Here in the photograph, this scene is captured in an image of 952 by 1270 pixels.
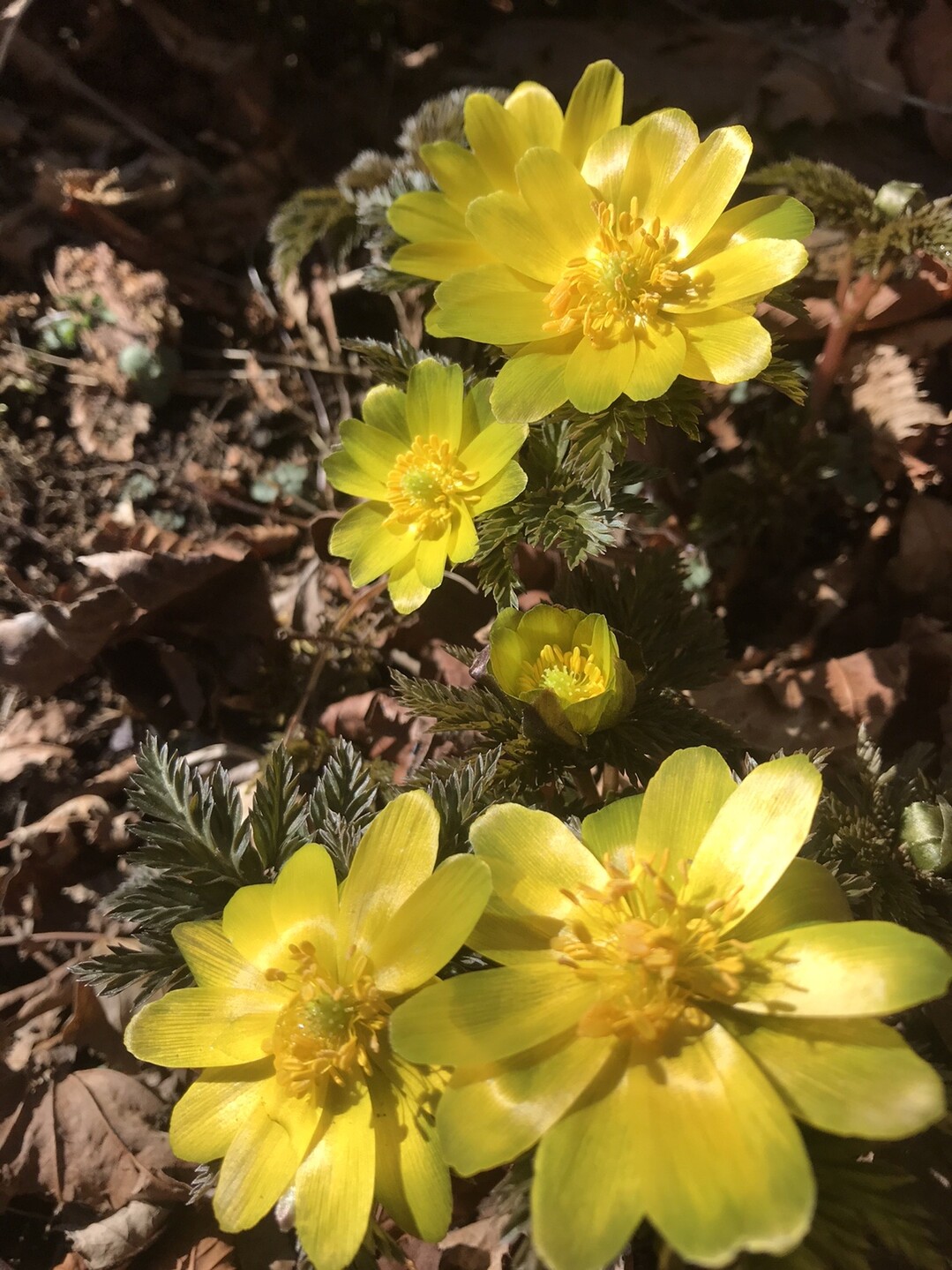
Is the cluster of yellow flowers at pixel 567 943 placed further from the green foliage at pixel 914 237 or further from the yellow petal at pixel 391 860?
the green foliage at pixel 914 237

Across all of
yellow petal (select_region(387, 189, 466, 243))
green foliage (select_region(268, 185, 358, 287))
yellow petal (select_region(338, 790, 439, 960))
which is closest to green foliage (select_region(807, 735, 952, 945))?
yellow petal (select_region(338, 790, 439, 960))

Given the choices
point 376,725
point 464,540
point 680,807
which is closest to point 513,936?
point 680,807

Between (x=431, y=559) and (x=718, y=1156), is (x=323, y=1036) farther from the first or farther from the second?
(x=431, y=559)

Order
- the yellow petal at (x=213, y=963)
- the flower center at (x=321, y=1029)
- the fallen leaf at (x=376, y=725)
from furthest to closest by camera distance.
Answer: the fallen leaf at (x=376, y=725)
the yellow petal at (x=213, y=963)
the flower center at (x=321, y=1029)

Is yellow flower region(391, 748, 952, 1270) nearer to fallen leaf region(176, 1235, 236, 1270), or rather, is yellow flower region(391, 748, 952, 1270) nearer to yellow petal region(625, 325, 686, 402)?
yellow petal region(625, 325, 686, 402)

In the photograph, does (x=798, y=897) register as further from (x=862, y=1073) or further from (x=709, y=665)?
(x=709, y=665)

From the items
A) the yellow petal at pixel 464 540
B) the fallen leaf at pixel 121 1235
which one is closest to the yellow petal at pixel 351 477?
the yellow petal at pixel 464 540
